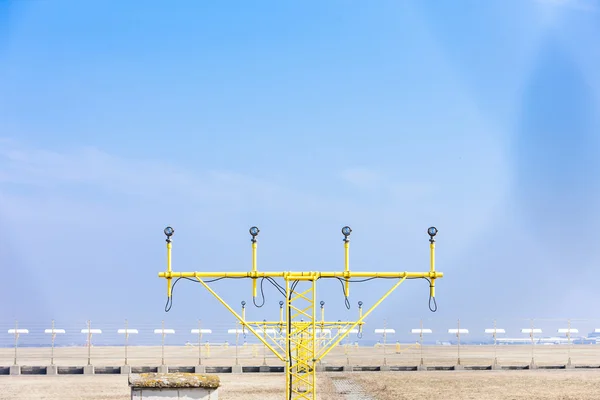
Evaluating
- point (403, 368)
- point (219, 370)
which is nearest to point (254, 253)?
point (219, 370)

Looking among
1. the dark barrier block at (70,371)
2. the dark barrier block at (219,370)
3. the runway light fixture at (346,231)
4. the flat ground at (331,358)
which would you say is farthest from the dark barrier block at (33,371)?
the runway light fixture at (346,231)

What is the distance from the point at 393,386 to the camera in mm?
46969

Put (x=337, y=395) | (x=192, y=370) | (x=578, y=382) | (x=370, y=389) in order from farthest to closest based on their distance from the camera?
(x=192, y=370) → (x=578, y=382) → (x=370, y=389) → (x=337, y=395)

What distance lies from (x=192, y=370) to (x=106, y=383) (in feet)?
28.0

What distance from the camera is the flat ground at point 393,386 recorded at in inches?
1618

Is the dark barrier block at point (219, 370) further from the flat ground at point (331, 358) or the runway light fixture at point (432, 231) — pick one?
the runway light fixture at point (432, 231)

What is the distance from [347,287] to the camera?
22609 mm

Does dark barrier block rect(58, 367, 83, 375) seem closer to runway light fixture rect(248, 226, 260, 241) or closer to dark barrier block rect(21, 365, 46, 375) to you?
dark barrier block rect(21, 365, 46, 375)

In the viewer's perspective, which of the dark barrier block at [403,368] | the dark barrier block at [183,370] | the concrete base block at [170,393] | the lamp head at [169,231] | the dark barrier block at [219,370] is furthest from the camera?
the dark barrier block at [403,368]

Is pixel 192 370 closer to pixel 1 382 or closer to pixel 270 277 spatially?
pixel 1 382

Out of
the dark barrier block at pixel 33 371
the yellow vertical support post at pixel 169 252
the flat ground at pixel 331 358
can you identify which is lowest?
the flat ground at pixel 331 358

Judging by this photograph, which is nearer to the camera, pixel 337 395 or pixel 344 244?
pixel 344 244

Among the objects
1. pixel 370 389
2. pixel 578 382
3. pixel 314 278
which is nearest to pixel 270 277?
pixel 314 278

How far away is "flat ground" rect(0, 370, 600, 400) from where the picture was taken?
4109cm
